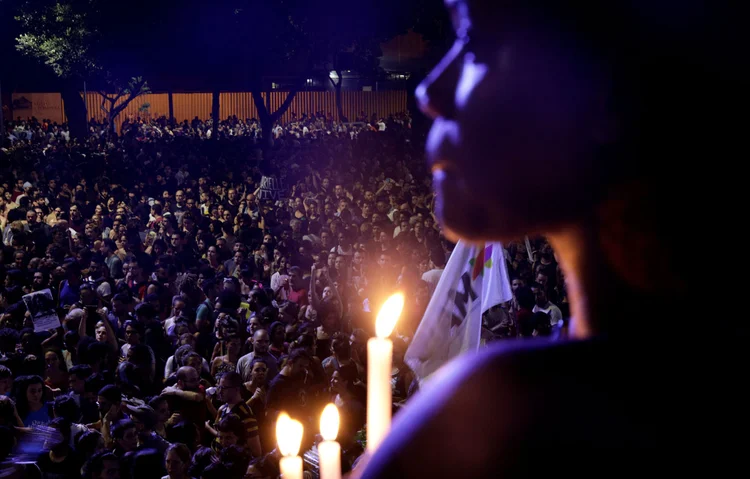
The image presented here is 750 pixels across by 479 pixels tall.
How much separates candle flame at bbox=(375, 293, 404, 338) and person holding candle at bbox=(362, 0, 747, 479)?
89 centimetres

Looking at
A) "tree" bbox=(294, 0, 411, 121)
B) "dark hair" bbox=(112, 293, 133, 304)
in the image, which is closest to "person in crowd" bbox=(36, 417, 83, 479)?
"dark hair" bbox=(112, 293, 133, 304)

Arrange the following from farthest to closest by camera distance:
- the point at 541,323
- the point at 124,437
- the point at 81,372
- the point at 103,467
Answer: the point at 541,323 → the point at 81,372 → the point at 124,437 → the point at 103,467

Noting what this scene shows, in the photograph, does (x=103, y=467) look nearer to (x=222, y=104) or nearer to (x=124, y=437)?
(x=124, y=437)

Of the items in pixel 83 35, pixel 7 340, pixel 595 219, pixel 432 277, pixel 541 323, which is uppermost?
pixel 83 35

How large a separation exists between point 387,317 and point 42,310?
793cm

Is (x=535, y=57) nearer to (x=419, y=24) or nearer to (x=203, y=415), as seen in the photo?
(x=203, y=415)

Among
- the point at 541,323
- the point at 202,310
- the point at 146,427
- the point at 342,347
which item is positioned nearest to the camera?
the point at 146,427

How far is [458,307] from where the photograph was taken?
6121 mm

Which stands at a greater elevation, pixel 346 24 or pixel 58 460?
pixel 346 24

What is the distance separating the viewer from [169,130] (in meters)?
39.3

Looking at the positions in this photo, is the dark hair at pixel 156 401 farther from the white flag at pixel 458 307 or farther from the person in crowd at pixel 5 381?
the white flag at pixel 458 307

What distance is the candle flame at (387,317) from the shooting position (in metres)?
1.80

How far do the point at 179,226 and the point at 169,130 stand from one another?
1024 inches

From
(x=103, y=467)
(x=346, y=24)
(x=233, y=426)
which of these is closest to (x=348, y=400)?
(x=233, y=426)
